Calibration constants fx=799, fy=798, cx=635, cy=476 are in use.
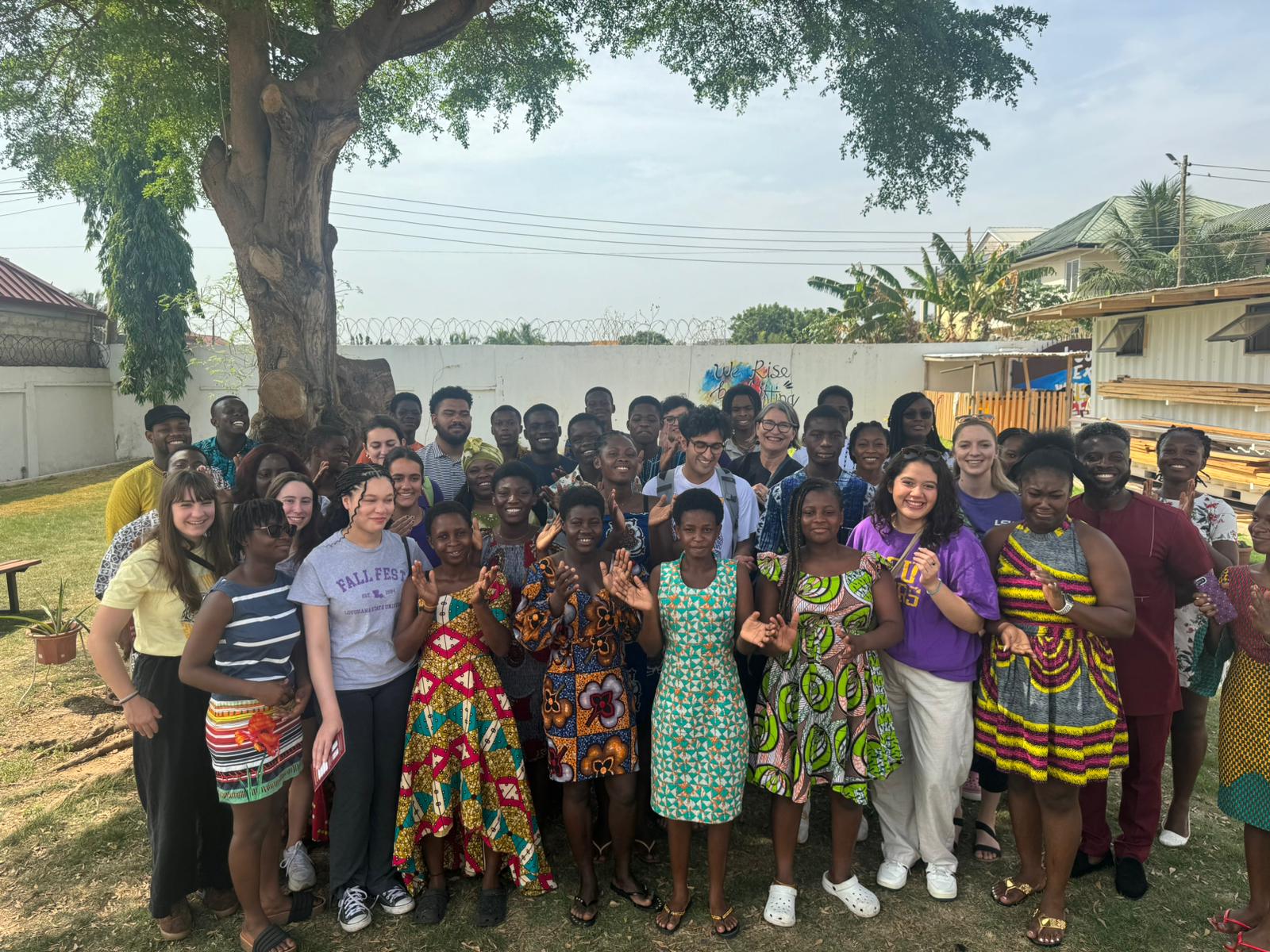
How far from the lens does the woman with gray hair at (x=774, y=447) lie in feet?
14.9

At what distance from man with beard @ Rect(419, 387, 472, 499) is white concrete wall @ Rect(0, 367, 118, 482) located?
15284 mm

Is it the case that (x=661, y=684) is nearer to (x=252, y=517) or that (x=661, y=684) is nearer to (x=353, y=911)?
(x=353, y=911)

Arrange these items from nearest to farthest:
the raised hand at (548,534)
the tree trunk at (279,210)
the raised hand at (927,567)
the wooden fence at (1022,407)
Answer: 1. the raised hand at (927,567)
2. the raised hand at (548,534)
3. the tree trunk at (279,210)
4. the wooden fence at (1022,407)

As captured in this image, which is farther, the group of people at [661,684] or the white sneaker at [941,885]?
the white sneaker at [941,885]

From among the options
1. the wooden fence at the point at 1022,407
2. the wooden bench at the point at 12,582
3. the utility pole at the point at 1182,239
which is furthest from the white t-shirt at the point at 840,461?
the utility pole at the point at 1182,239

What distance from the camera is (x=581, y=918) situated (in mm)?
3174

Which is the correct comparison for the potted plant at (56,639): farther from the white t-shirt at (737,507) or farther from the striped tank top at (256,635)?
the white t-shirt at (737,507)

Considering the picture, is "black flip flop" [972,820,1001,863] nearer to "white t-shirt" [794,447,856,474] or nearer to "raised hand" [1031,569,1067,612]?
"raised hand" [1031,569,1067,612]

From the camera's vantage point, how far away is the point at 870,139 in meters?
8.06

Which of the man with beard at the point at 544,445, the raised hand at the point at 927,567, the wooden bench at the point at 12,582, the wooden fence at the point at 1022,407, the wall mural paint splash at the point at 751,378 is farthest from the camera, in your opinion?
the wall mural paint splash at the point at 751,378

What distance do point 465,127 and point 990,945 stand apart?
938cm

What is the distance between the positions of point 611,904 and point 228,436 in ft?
11.8

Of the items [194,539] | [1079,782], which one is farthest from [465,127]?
[1079,782]

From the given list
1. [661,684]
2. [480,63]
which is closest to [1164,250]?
[480,63]
